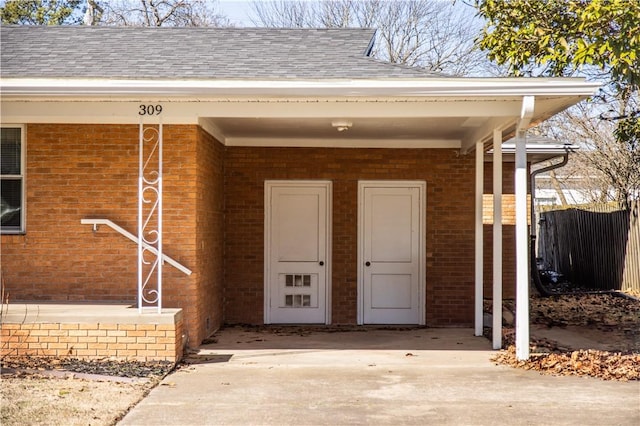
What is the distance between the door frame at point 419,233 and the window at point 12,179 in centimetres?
517

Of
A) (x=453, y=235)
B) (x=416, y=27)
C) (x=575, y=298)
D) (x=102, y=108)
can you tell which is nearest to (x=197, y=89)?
(x=102, y=108)

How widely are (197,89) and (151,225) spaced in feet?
7.57

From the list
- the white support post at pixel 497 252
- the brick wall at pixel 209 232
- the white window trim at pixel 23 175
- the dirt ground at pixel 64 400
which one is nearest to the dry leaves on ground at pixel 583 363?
the white support post at pixel 497 252

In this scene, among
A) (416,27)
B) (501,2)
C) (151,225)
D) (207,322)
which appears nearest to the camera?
(151,225)

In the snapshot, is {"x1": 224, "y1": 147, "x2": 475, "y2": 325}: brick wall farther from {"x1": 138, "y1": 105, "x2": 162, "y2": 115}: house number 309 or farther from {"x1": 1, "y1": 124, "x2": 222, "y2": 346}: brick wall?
{"x1": 138, "y1": 105, "x2": 162, "y2": 115}: house number 309

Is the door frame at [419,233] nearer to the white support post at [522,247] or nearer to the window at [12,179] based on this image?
the white support post at [522,247]

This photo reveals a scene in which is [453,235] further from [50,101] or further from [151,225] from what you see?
[50,101]

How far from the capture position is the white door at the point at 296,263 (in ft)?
41.4

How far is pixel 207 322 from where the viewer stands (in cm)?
1078

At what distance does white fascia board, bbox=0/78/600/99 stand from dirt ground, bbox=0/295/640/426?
2815 millimetres

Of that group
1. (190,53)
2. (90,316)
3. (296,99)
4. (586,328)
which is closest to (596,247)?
(586,328)

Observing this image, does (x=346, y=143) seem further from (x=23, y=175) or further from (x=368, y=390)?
(x=368, y=390)

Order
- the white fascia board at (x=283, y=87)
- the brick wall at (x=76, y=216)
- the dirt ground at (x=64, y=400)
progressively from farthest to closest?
the brick wall at (x=76, y=216), the white fascia board at (x=283, y=87), the dirt ground at (x=64, y=400)

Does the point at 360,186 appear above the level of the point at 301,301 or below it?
above
